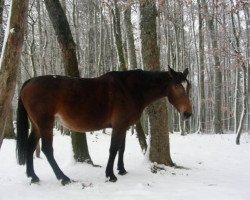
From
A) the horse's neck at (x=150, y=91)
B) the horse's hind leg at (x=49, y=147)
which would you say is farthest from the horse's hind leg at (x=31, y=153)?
the horse's neck at (x=150, y=91)

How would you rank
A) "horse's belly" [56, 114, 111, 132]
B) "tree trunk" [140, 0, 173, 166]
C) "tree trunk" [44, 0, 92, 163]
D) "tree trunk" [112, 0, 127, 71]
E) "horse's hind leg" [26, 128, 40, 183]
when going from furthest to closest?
"tree trunk" [112, 0, 127, 71] → "tree trunk" [44, 0, 92, 163] → "tree trunk" [140, 0, 173, 166] → "horse's belly" [56, 114, 111, 132] → "horse's hind leg" [26, 128, 40, 183]

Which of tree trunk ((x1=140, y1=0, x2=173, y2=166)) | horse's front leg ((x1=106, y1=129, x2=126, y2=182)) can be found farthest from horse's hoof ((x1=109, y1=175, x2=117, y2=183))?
tree trunk ((x1=140, y1=0, x2=173, y2=166))

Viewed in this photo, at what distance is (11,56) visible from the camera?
4.98 meters

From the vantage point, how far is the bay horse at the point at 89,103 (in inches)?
228

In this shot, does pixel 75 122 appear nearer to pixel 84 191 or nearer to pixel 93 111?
pixel 93 111

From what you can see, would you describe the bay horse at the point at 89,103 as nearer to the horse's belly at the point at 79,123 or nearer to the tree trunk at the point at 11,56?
the horse's belly at the point at 79,123

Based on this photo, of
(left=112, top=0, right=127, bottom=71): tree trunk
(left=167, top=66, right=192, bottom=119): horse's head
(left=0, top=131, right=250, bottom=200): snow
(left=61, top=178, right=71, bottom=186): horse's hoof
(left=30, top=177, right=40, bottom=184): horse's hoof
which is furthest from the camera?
(left=112, top=0, right=127, bottom=71): tree trunk

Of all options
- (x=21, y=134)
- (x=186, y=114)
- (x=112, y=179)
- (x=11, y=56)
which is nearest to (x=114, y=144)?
(x=112, y=179)

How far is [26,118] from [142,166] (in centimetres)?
258

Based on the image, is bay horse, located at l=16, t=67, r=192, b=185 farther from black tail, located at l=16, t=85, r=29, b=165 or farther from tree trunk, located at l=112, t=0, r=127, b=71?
tree trunk, located at l=112, t=0, r=127, b=71

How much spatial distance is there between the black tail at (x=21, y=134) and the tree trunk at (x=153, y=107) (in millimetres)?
2651

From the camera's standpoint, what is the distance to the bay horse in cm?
579

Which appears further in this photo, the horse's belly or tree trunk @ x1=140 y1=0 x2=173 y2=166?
tree trunk @ x1=140 y1=0 x2=173 y2=166

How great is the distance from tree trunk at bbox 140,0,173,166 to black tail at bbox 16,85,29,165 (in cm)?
265
